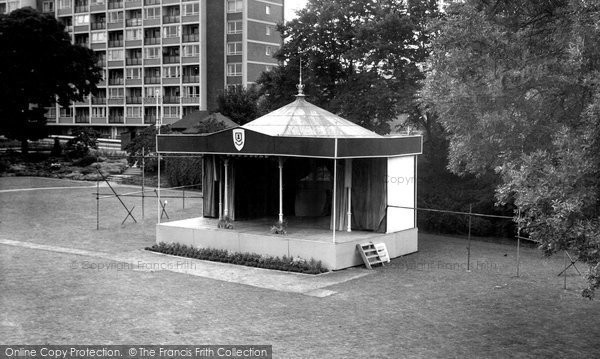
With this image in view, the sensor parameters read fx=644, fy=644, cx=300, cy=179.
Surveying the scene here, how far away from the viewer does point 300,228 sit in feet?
80.3

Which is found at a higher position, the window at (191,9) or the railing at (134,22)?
the window at (191,9)

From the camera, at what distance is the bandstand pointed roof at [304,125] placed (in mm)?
24203

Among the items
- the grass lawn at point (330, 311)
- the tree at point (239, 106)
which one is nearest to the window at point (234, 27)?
the tree at point (239, 106)

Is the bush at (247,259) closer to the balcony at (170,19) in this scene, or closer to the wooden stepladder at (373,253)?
the wooden stepladder at (373,253)

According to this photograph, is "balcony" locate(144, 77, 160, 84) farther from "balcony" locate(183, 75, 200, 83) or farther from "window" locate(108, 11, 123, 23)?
"window" locate(108, 11, 123, 23)

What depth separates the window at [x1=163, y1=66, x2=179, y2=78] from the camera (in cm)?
7623

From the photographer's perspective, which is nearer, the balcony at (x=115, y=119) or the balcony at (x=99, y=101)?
the balcony at (x=115, y=119)

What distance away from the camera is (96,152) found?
6106 centimetres

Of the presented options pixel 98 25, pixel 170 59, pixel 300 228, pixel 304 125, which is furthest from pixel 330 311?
pixel 98 25

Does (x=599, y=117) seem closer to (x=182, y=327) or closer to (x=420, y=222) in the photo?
(x=182, y=327)

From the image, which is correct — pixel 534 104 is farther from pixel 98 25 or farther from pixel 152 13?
pixel 98 25

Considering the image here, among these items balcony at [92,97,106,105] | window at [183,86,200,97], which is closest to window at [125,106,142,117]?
balcony at [92,97,106,105]

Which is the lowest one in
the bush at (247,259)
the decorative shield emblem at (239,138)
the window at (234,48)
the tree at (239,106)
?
the bush at (247,259)

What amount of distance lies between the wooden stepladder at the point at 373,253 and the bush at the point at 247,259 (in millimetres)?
1547
